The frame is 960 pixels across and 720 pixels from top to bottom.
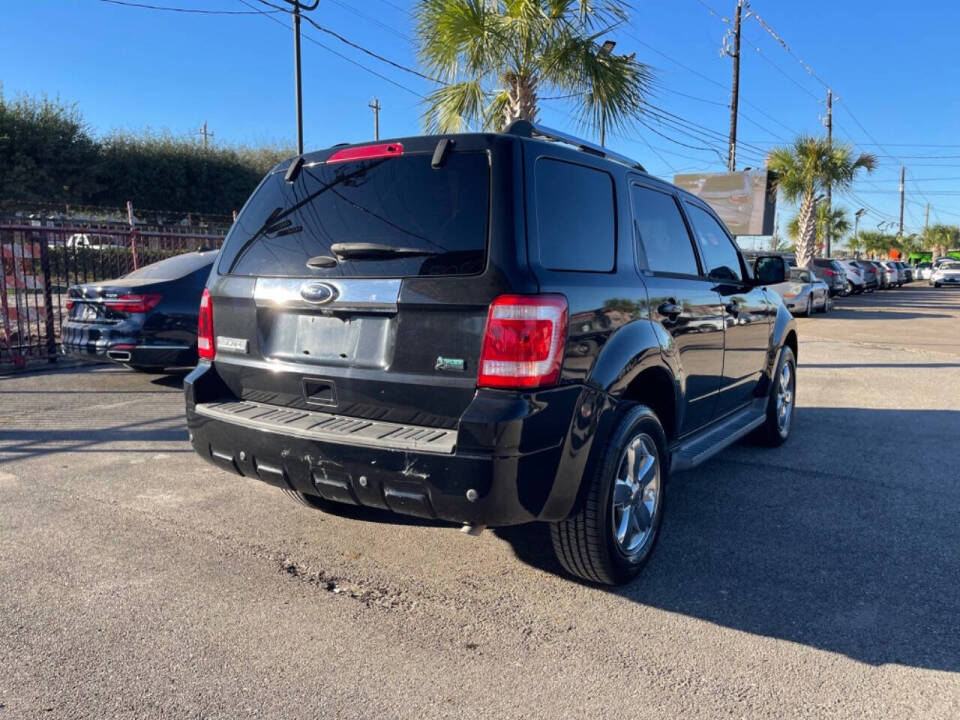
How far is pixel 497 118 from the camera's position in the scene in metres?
11.9

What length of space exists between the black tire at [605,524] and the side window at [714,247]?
1666 millimetres

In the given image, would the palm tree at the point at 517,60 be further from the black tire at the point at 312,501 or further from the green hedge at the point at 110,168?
the green hedge at the point at 110,168

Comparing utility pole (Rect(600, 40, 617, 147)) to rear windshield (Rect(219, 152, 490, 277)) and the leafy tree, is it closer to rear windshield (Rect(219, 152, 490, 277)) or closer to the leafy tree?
rear windshield (Rect(219, 152, 490, 277))

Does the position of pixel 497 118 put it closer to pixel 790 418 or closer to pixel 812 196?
pixel 790 418

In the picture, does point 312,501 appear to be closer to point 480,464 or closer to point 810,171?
point 480,464

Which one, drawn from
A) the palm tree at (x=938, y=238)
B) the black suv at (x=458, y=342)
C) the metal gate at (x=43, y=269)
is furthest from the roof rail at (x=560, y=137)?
the palm tree at (x=938, y=238)

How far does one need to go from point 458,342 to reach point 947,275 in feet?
173

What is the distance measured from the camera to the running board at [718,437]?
402 cm

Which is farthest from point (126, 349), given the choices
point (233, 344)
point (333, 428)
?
point (333, 428)

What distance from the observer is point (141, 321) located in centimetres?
781

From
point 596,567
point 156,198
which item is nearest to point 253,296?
point 596,567

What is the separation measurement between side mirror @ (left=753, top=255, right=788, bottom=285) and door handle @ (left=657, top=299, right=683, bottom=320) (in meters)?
1.57

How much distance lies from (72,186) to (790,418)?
30588mm

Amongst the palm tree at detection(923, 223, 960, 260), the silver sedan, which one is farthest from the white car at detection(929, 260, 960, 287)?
the palm tree at detection(923, 223, 960, 260)
